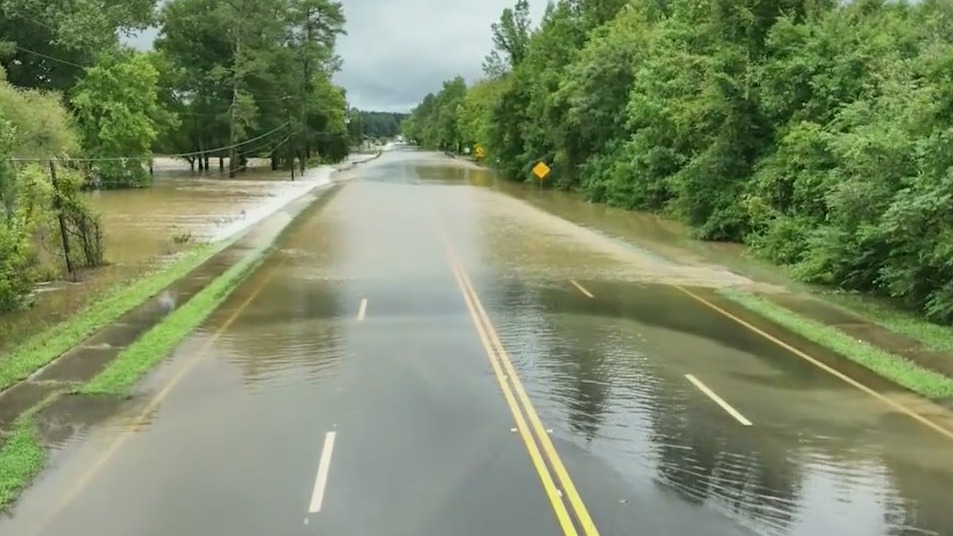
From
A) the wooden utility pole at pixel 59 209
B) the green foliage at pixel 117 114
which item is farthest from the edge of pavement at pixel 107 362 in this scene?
the green foliage at pixel 117 114

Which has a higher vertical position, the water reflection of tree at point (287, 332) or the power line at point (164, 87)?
the power line at point (164, 87)

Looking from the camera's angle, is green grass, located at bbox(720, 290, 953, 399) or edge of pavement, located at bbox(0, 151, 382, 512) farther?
green grass, located at bbox(720, 290, 953, 399)

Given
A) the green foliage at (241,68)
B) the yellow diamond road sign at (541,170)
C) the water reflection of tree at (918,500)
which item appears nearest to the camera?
the water reflection of tree at (918,500)

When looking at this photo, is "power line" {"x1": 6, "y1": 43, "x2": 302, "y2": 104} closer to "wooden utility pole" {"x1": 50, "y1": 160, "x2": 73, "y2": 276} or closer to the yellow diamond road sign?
the yellow diamond road sign

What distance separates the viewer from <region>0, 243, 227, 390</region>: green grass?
14.1m

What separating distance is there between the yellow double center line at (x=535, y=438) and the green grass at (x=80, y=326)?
273 inches

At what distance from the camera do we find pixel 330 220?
135 feet

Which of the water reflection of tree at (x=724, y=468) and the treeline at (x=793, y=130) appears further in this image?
the treeline at (x=793, y=130)

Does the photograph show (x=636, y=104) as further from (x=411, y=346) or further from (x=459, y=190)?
(x=411, y=346)

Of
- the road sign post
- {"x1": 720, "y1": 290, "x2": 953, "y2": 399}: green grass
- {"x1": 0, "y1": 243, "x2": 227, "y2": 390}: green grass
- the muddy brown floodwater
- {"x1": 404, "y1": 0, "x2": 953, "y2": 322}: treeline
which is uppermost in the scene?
{"x1": 404, "y1": 0, "x2": 953, "y2": 322}: treeline

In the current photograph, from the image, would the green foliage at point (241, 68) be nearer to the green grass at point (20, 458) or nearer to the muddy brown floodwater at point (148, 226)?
Answer: the muddy brown floodwater at point (148, 226)

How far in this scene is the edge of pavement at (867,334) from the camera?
45.5 ft

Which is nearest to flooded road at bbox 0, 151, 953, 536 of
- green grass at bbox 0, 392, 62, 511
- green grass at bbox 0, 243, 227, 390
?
green grass at bbox 0, 392, 62, 511

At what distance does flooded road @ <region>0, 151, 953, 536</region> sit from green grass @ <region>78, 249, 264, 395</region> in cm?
42
